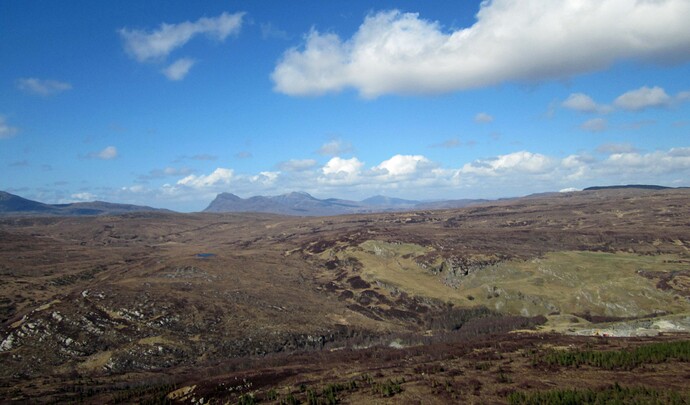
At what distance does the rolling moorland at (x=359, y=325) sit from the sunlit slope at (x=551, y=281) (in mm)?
723

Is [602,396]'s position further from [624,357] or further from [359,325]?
[359,325]

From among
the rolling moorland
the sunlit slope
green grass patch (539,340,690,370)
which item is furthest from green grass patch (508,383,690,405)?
the sunlit slope

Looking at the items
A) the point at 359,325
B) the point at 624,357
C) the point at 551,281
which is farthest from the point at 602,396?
the point at 551,281

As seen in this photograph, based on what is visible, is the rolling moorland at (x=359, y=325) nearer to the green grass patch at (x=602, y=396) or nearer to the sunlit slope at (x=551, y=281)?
the green grass patch at (x=602, y=396)

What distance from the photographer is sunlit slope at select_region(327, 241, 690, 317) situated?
133 meters

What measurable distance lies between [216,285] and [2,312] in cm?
5751

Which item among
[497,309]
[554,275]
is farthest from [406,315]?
[554,275]

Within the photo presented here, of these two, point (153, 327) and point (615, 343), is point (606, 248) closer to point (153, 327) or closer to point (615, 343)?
point (615, 343)

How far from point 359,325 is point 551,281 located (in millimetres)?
73380

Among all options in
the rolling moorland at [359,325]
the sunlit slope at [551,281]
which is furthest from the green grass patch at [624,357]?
the sunlit slope at [551,281]

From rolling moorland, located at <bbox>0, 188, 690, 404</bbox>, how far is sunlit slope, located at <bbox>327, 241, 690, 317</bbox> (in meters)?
0.72

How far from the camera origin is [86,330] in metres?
101

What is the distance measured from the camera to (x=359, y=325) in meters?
130

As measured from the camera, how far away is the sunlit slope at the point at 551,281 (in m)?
133
